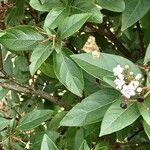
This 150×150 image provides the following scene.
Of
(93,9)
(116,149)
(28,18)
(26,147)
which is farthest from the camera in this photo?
(28,18)

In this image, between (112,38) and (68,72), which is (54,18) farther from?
(112,38)

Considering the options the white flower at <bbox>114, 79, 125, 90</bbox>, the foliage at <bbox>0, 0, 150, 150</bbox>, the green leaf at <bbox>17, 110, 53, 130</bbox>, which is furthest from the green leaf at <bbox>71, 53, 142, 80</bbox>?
the green leaf at <bbox>17, 110, 53, 130</bbox>

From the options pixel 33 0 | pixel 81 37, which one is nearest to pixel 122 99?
pixel 33 0

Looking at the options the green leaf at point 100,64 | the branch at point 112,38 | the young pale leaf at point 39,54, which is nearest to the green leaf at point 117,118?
the green leaf at point 100,64

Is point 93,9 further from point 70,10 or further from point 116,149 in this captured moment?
point 116,149

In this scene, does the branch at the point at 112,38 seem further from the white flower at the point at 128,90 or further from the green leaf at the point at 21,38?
the white flower at the point at 128,90

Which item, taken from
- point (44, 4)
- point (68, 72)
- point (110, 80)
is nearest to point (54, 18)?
point (44, 4)

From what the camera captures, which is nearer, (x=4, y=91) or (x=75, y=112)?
(x=75, y=112)
